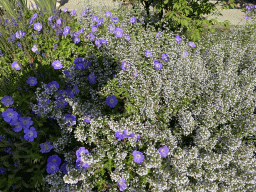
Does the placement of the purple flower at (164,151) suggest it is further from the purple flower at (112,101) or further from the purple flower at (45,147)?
the purple flower at (45,147)

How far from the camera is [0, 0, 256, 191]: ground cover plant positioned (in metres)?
2.23

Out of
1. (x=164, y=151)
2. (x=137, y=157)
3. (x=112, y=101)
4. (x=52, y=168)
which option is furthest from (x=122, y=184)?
(x=112, y=101)

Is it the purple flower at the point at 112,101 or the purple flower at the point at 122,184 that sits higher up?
the purple flower at the point at 112,101

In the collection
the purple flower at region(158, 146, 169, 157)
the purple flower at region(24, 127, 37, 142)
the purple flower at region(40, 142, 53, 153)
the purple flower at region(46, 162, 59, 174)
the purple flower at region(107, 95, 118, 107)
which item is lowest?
the purple flower at region(158, 146, 169, 157)

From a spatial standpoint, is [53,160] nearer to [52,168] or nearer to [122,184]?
[52,168]

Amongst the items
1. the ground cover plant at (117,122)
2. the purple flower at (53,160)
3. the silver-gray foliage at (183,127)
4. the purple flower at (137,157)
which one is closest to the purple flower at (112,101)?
the ground cover plant at (117,122)

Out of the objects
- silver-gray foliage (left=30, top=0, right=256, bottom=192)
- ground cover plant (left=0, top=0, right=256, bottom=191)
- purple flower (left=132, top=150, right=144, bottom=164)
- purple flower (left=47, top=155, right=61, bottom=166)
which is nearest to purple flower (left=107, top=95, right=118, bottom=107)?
ground cover plant (left=0, top=0, right=256, bottom=191)

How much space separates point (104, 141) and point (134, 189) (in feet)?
2.56

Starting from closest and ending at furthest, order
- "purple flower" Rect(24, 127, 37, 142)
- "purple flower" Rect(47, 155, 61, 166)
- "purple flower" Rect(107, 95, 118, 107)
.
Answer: "purple flower" Rect(24, 127, 37, 142)
"purple flower" Rect(47, 155, 61, 166)
"purple flower" Rect(107, 95, 118, 107)

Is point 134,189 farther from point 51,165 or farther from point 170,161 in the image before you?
point 51,165

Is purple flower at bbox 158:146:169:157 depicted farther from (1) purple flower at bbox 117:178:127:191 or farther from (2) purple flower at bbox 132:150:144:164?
(1) purple flower at bbox 117:178:127:191

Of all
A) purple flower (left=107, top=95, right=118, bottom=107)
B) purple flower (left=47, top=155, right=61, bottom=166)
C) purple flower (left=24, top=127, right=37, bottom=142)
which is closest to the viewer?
purple flower (left=24, top=127, right=37, bottom=142)

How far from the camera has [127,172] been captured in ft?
7.14

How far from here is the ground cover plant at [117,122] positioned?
7.32 ft
